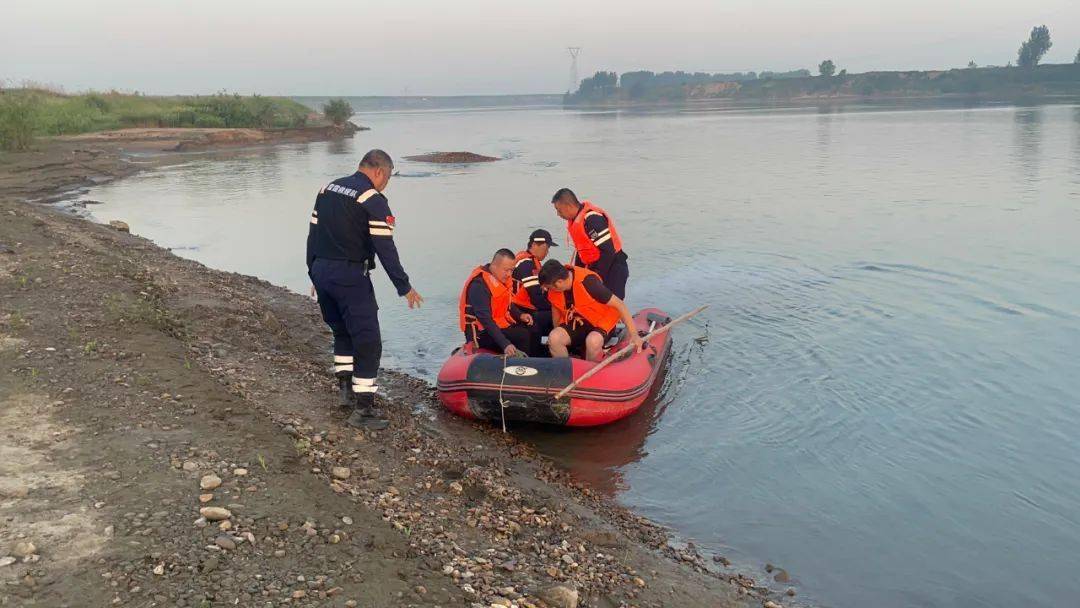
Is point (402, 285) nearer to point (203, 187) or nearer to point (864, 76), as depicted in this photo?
point (203, 187)

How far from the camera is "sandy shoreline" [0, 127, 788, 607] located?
3.14 m

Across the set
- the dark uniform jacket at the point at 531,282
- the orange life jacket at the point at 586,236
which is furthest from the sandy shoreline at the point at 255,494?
the orange life jacket at the point at 586,236

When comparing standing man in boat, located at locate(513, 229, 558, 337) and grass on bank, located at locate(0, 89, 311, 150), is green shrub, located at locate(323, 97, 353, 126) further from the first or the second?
standing man in boat, located at locate(513, 229, 558, 337)

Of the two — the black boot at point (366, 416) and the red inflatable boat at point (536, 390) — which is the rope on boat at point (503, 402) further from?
the black boot at point (366, 416)

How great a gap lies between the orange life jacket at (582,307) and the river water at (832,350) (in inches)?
35.4

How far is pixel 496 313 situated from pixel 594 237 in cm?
132

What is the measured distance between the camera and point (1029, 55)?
97.9 metres

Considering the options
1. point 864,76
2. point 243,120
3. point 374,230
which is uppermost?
point 864,76

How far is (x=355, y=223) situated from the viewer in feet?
16.4

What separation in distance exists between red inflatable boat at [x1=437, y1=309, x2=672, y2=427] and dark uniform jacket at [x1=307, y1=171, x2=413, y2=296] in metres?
1.37

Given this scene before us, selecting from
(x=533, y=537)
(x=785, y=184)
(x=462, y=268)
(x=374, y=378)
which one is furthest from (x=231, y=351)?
(x=785, y=184)

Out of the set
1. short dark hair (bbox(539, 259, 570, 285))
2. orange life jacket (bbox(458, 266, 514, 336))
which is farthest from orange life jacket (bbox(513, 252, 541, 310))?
short dark hair (bbox(539, 259, 570, 285))

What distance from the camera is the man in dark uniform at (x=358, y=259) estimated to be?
4961mm

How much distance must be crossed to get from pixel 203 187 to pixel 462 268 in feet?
45.1
